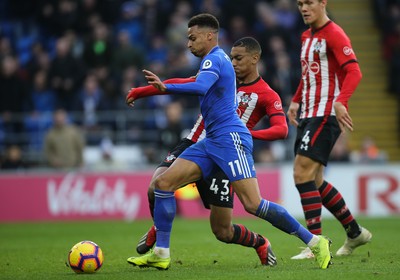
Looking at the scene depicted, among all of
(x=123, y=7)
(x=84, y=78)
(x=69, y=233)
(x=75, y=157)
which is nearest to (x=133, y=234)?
(x=69, y=233)

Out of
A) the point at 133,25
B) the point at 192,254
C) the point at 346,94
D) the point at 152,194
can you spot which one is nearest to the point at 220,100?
the point at 152,194

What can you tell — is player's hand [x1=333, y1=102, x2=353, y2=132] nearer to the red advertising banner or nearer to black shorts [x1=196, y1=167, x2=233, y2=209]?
black shorts [x1=196, y1=167, x2=233, y2=209]

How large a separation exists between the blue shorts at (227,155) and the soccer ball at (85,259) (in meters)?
1.19

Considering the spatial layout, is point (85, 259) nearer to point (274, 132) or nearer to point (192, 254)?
point (274, 132)

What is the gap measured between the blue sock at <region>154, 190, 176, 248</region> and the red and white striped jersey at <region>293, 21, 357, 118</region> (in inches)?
83.0

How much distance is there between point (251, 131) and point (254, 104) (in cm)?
45

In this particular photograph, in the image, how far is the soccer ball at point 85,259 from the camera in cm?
807

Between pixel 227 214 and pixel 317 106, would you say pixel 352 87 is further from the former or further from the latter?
pixel 227 214

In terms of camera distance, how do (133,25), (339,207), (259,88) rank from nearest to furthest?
(259,88) < (339,207) < (133,25)

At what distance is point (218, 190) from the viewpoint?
27.4 feet

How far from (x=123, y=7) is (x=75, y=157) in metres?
5.31

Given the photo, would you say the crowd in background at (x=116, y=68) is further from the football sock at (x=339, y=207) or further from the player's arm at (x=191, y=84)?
the player's arm at (x=191, y=84)

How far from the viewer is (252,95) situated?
8922mm

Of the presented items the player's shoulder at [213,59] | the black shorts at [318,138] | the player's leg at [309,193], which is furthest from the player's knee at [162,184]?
the black shorts at [318,138]
